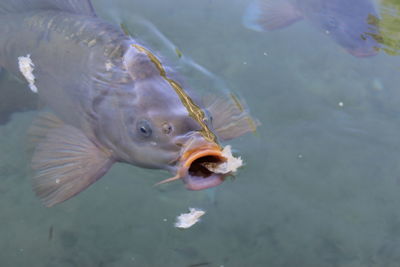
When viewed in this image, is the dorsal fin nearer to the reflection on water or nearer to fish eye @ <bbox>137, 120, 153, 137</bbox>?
fish eye @ <bbox>137, 120, 153, 137</bbox>

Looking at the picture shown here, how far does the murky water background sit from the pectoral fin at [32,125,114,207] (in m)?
0.34

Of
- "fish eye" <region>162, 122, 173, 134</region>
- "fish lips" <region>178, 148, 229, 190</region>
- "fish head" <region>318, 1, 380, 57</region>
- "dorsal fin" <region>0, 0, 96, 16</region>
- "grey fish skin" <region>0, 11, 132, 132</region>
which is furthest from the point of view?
"fish head" <region>318, 1, 380, 57</region>

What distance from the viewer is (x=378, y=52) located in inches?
153

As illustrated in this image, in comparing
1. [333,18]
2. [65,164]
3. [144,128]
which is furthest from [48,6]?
[333,18]

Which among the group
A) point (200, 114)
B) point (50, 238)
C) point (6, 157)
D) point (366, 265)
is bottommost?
point (366, 265)

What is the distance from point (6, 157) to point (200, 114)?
154cm

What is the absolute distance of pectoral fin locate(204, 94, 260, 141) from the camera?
9.25 feet

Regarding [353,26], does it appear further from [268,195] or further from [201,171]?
[201,171]

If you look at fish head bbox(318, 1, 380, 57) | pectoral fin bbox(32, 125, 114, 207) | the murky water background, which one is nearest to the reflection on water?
fish head bbox(318, 1, 380, 57)

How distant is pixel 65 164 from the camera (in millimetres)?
2645

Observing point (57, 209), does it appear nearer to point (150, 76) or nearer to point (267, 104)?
point (150, 76)

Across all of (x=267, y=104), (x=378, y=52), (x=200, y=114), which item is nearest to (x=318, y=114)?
(x=267, y=104)

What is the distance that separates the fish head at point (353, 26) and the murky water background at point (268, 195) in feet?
0.43

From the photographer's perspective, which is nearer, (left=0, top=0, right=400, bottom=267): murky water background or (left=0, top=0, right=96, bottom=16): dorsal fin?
(left=0, top=0, right=400, bottom=267): murky water background
